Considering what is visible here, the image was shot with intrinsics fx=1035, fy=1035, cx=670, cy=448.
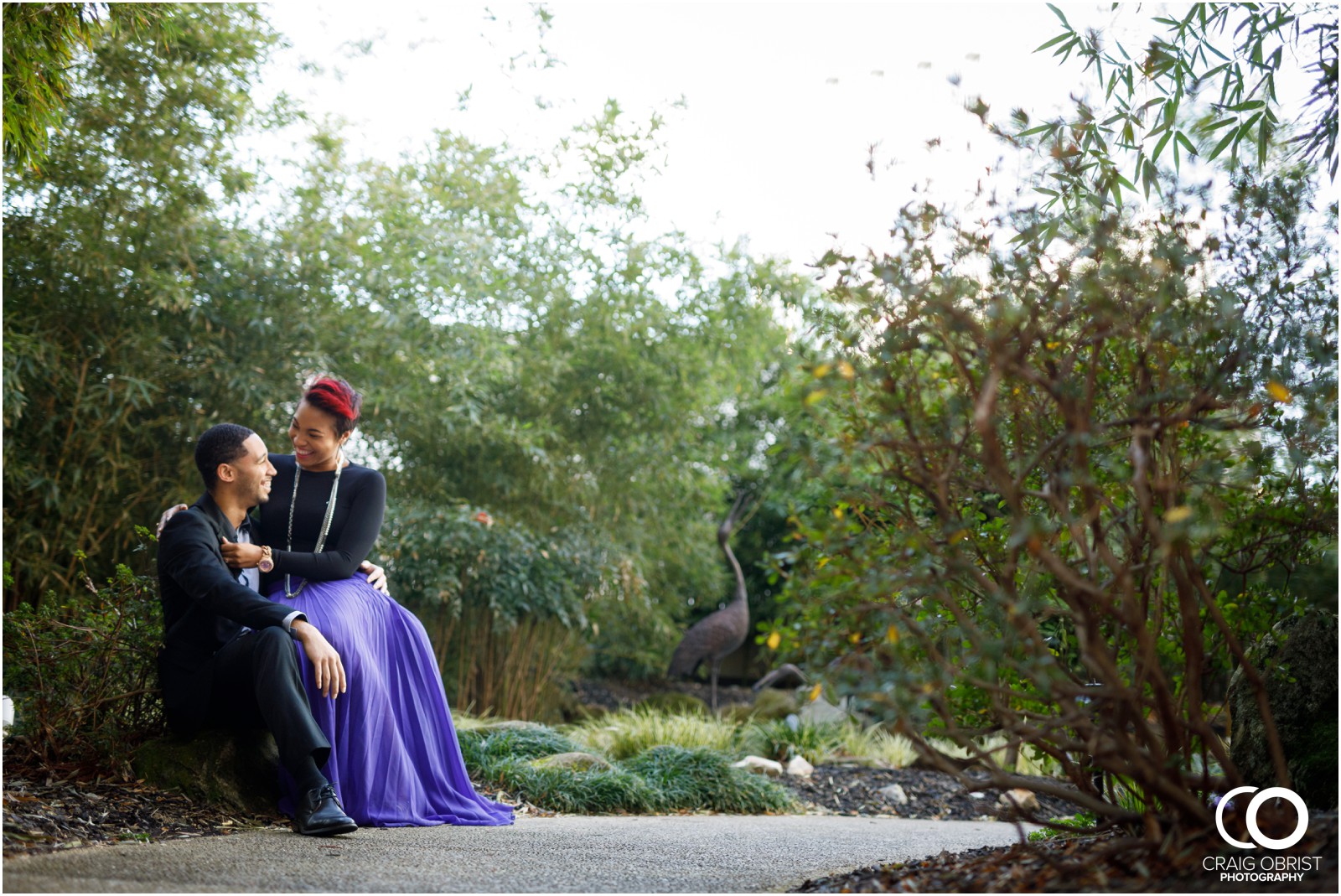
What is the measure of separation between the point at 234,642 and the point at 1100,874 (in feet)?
7.16

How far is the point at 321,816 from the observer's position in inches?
99.1

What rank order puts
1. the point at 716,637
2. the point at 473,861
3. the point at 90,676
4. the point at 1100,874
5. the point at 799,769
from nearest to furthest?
the point at 1100,874 → the point at 473,861 → the point at 90,676 → the point at 799,769 → the point at 716,637

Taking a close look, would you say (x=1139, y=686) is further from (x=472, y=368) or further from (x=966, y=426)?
(x=472, y=368)

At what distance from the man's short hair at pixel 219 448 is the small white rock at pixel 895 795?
3.88m

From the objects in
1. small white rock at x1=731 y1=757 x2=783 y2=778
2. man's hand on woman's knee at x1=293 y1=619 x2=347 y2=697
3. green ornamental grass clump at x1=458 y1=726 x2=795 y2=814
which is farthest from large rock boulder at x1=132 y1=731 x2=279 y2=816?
small white rock at x1=731 y1=757 x2=783 y2=778

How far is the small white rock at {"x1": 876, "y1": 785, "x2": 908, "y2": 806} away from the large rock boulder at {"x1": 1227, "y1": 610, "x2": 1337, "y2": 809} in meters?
3.40

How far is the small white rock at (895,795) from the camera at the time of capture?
5.41 meters

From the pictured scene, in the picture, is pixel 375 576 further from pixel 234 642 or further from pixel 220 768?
pixel 220 768

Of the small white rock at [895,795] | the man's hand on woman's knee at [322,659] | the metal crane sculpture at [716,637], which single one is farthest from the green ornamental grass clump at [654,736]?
the man's hand on woman's knee at [322,659]

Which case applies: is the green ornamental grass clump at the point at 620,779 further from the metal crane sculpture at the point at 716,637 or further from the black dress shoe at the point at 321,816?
the metal crane sculpture at the point at 716,637

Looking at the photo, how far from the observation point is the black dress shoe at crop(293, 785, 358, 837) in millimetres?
2512

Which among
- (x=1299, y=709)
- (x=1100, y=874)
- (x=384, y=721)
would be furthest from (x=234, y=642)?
(x=1299, y=709)

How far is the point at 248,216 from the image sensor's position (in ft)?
21.1

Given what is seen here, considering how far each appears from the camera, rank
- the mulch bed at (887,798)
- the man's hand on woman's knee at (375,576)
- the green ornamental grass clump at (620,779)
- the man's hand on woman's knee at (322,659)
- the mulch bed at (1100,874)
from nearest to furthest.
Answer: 1. the mulch bed at (1100,874)
2. the man's hand on woman's knee at (322,659)
3. the man's hand on woman's knee at (375,576)
4. the green ornamental grass clump at (620,779)
5. the mulch bed at (887,798)
